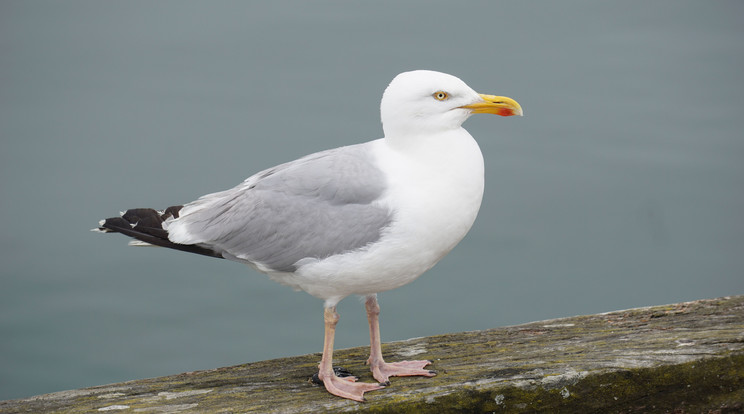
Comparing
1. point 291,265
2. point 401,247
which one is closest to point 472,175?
point 401,247

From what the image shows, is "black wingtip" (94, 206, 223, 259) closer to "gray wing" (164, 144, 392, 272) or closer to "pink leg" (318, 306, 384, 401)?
"gray wing" (164, 144, 392, 272)

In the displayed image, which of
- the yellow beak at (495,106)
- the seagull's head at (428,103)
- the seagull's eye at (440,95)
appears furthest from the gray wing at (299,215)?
the yellow beak at (495,106)

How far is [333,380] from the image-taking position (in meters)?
3.71

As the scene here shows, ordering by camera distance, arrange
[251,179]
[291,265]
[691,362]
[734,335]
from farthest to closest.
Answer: [251,179], [291,265], [734,335], [691,362]

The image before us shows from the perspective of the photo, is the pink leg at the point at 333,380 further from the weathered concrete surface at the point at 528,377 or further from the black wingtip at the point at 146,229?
the black wingtip at the point at 146,229

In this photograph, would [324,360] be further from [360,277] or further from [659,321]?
[659,321]

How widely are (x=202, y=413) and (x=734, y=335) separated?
2.13m

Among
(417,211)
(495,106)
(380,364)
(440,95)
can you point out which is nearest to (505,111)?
(495,106)

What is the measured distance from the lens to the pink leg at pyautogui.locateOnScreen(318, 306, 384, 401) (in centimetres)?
357

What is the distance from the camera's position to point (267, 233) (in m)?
3.74

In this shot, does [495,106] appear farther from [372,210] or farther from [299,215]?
[299,215]

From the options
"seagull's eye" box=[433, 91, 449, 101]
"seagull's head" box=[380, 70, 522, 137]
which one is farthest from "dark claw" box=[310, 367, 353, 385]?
"seagull's eye" box=[433, 91, 449, 101]

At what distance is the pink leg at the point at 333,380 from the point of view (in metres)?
3.57

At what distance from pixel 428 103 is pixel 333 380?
48.8 inches
